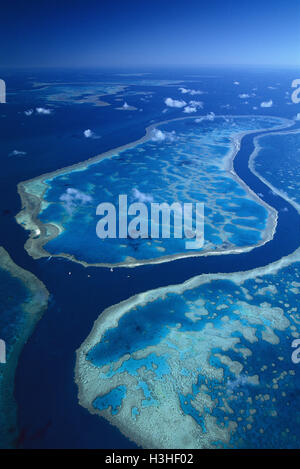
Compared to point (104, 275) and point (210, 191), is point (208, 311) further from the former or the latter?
point (210, 191)

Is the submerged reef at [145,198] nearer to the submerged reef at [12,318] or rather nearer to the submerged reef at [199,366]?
the submerged reef at [12,318]

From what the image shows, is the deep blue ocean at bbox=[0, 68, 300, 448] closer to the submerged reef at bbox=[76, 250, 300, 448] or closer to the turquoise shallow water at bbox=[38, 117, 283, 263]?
the submerged reef at bbox=[76, 250, 300, 448]

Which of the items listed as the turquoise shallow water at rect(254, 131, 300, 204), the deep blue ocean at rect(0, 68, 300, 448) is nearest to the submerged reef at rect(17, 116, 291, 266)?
the deep blue ocean at rect(0, 68, 300, 448)

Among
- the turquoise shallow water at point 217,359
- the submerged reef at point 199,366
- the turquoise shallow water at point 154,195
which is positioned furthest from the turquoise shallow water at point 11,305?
the turquoise shallow water at point 217,359

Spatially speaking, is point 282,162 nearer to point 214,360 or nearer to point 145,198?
point 145,198

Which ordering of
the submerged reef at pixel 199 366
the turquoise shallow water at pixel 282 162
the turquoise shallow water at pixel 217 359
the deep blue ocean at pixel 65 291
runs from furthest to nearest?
the turquoise shallow water at pixel 282 162 → the turquoise shallow water at pixel 217 359 → the submerged reef at pixel 199 366 → the deep blue ocean at pixel 65 291
